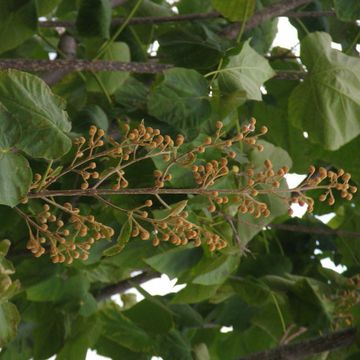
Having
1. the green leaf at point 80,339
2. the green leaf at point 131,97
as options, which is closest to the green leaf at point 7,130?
the green leaf at point 131,97

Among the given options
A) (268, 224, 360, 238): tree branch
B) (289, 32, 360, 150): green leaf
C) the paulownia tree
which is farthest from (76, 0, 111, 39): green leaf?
(268, 224, 360, 238): tree branch

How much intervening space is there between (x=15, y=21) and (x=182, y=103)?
29 centimetres

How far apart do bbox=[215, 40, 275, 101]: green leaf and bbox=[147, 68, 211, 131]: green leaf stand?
32 millimetres

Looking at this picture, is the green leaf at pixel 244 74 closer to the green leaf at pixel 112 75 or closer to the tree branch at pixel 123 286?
the green leaf at pixel 112 75

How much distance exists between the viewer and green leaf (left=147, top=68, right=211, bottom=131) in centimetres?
86

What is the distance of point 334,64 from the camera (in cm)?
89

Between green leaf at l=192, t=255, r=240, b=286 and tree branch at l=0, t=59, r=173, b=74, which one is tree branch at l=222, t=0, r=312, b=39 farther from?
green leaf at l=192, t=255, r=240, b=286

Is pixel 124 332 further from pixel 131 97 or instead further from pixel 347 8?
pixel 347 8

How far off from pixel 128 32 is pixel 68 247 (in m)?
0.59

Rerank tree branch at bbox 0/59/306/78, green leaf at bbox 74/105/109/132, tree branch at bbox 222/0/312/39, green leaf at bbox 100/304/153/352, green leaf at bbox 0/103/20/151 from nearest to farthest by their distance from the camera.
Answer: green leaf at bbox 0/103/20/151 → tree branch at bbox 0/59/306/78 → green leaf at bbox 74/105/109/132 → tree branch at bbox 222/0/312/39 → green leaf at bbox 100/304/153/352

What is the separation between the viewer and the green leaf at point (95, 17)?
1.00 m

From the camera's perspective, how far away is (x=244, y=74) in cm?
89

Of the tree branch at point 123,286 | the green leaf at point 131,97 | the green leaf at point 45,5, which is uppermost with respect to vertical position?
the green leaf at point 45,5

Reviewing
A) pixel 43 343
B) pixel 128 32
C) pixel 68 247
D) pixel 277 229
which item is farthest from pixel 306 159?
pixel 68 247
